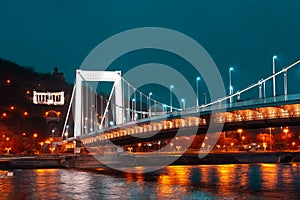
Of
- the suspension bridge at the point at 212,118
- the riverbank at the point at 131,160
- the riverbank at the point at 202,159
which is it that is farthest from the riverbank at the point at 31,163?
the suspension bridge at the point at 212,118

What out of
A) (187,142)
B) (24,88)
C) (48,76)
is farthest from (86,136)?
(48,76)

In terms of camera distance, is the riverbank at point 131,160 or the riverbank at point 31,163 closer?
the riverbank at point 131,160

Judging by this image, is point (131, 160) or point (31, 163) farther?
point (31, 163)

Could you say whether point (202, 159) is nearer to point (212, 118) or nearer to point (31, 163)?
point (212, 118)

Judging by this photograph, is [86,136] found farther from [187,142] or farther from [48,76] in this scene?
[48,76]

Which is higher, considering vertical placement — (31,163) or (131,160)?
(131,160)

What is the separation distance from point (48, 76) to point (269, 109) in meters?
117

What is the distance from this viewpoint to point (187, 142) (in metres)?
99.9

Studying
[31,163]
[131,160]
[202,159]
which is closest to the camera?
[131,160]

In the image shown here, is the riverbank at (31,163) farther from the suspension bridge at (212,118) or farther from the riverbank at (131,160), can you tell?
the suspension bridge at (212,118)

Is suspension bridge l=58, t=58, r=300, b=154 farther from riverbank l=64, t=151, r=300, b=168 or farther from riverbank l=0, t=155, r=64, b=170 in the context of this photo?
riverbank l=0, t=155, r=64, b=170

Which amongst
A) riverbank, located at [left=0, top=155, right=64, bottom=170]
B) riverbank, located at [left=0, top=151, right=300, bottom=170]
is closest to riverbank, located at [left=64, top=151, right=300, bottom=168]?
riverbank, located at [left=0, top=151, right=300, bottom=170]

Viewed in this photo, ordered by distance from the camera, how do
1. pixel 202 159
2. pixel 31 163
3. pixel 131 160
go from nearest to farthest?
1. pixel 131 160
2. pixel 31 163
3. pixel 202 159

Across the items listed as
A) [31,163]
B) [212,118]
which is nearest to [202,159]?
[212,118]
